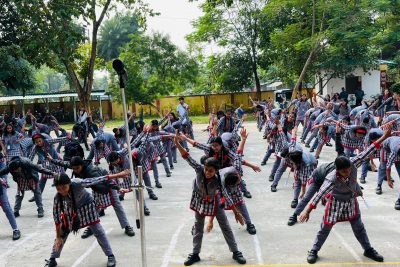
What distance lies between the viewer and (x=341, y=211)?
595 cm

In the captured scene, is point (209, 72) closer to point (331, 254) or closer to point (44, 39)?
point (44, 39)

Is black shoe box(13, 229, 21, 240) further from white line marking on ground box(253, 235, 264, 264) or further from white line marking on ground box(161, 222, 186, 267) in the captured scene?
white line marking on ground box(253, 235, 264, 264)

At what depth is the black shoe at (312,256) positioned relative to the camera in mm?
6071

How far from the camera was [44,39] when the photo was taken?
1777cm

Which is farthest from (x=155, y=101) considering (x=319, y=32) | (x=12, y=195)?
(x=12, y=195)

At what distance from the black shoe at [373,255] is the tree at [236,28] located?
2596cm

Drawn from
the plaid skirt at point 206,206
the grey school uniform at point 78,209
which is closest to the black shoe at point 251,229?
the plaid skirt at point 206,206

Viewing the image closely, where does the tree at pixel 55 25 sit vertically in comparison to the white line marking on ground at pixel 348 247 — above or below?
above

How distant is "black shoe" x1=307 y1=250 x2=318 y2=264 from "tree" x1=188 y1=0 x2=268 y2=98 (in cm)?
2602

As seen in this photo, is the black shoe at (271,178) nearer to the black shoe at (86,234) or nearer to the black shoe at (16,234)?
the black shoe at (86,234)

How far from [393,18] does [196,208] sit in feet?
80.4

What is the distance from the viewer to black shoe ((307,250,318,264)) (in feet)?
19.9

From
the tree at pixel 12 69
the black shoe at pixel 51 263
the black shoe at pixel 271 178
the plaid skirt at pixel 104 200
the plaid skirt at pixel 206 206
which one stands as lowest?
the black shoe at pixel 51 263

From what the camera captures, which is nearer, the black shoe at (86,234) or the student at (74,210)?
the student at (74,210)
